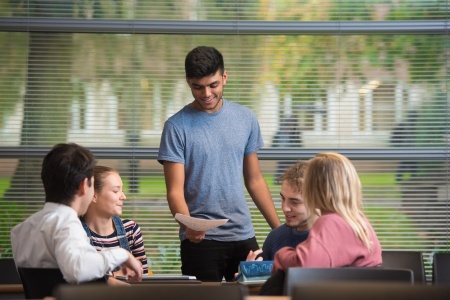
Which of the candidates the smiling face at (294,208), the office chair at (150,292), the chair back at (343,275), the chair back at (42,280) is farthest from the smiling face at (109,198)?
the office chair at (150,292)

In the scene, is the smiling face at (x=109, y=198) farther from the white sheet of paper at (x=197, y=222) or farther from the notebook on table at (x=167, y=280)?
the notebook on table at (x=167, y=280)

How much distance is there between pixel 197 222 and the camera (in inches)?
154

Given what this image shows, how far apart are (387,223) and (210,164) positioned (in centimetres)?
179

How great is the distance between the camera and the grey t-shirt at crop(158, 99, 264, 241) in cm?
442

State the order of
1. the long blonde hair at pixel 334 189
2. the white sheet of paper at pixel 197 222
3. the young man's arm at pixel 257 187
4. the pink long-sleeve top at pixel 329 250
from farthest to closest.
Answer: the young man's arm at pixel 257 187 → the white sheet of paper at pixel 197 222 → the long blonde hair at pixel 334 189 → the pink long-sleeve top at pixel 329 250

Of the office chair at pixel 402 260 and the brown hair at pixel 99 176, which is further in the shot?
the office chair at pixel 402 260

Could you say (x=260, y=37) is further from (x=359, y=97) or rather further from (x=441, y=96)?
(x=441, y=96)

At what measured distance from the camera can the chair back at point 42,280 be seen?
3.08 m

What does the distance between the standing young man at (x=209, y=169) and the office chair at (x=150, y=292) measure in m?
2.06

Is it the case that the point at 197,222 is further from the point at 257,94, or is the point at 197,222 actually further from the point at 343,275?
the point at 257,94

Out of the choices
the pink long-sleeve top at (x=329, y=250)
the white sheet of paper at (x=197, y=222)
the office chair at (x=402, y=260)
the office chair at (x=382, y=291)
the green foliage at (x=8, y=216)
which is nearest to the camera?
the office chair at (x=382, y=291)

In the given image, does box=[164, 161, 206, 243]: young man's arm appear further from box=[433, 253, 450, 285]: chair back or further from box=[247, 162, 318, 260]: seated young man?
box=[433, 253, 450, 285]: chair back

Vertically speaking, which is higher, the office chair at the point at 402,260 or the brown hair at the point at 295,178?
the brown hair at the point at 295,178

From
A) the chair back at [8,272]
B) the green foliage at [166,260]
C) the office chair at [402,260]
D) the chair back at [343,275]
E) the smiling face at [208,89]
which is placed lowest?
the green foliage at [166,260]
